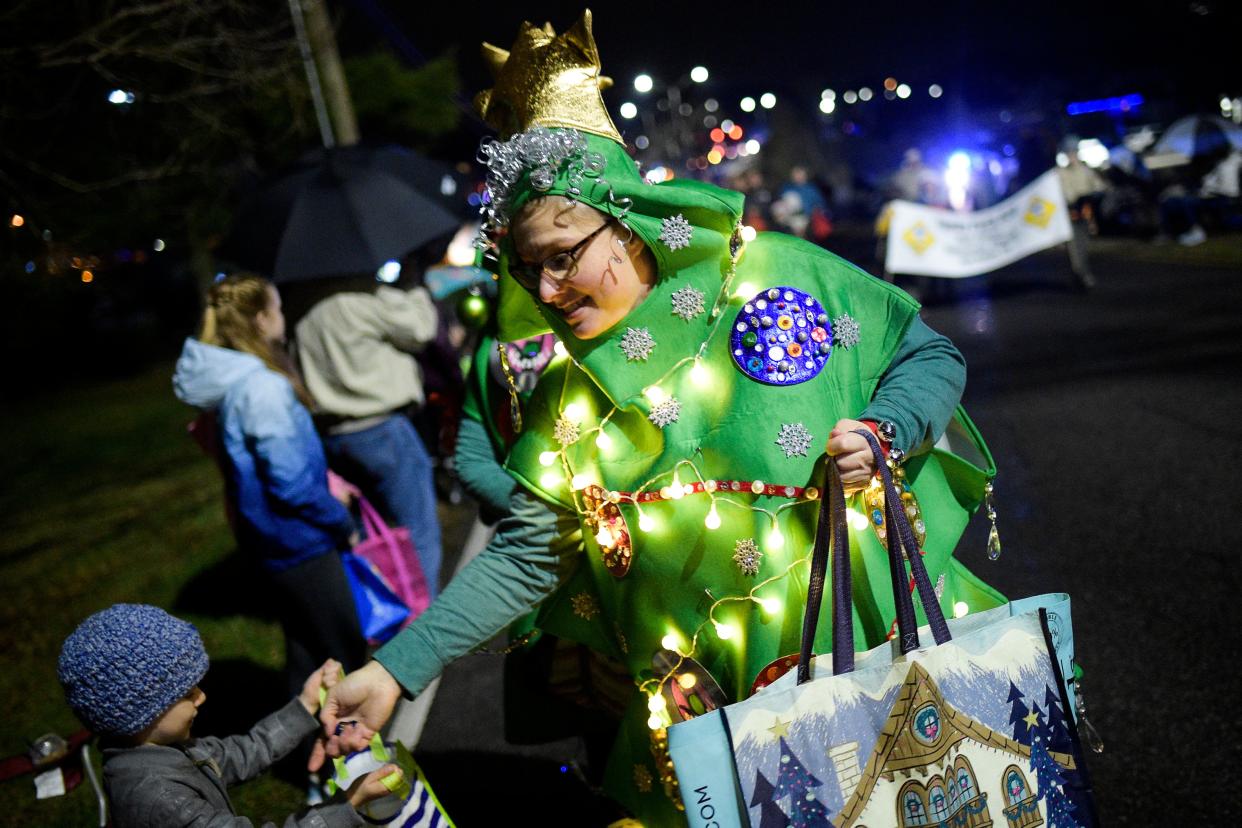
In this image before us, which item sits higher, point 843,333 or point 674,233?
point 674,233

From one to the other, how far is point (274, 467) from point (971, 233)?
10538 millimetres

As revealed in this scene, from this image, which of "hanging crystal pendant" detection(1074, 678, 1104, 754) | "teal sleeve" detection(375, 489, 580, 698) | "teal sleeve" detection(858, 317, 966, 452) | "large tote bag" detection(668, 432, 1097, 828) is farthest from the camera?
"teal sleeve" detection(375, 489, 580, 698)

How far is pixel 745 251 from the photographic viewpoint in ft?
7.17

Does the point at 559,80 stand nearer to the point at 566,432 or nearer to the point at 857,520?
the point at 566,432

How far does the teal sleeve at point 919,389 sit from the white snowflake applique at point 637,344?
472 millimetres

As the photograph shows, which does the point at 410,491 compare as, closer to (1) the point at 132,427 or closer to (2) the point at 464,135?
(1) the point at 132,427

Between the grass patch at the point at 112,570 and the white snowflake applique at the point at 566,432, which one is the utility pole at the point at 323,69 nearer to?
the grass patch at the point at 112,570

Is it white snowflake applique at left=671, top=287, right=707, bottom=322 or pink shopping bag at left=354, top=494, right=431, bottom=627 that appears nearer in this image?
white snowflake applique at left=671, top=287, right=707, bottom=322

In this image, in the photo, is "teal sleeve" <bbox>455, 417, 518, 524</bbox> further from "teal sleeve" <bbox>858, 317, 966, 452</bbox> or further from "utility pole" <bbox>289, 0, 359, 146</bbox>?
"utility pole" <bbox>289, 0, 359, 146</bbox>

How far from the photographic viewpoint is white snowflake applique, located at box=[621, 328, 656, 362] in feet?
6.91

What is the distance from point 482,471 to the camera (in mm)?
3355

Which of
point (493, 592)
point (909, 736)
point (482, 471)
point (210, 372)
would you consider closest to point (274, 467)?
point (210, 372)

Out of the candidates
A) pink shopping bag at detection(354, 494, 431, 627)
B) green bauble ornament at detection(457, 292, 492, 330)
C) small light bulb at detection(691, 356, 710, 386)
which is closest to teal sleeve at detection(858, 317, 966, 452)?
small light bulb at detection(691, 356, 710, 386)

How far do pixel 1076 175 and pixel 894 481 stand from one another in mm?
13774
